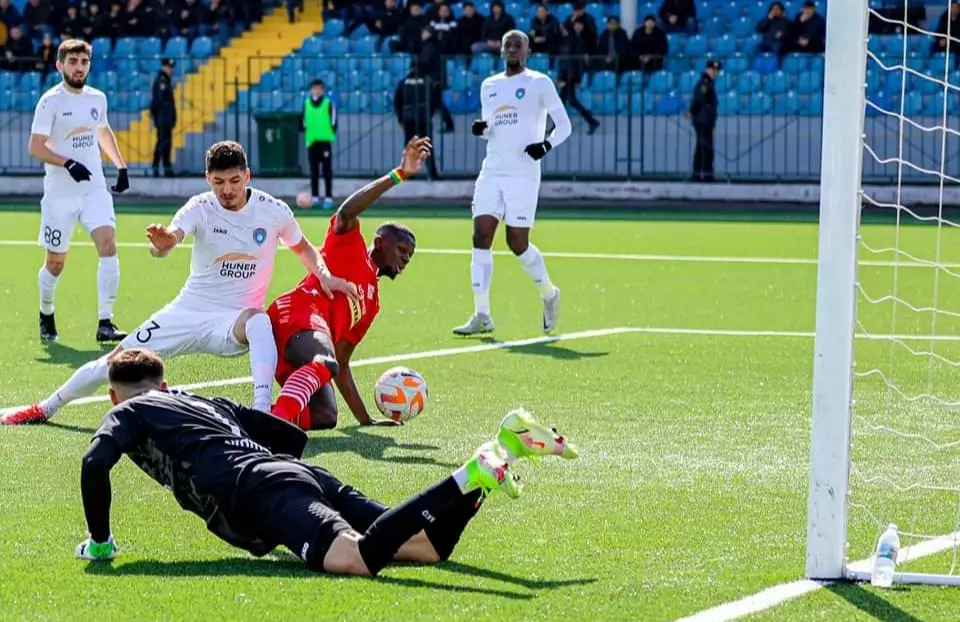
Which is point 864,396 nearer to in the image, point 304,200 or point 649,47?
point 304,200

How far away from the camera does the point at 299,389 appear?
28.9 feet

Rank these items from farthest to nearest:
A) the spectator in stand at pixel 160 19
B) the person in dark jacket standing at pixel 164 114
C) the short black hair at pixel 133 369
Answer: the spectator in stand at pixel 160 19, the person in dark jacket standing at pixel 164 114, the short black hair at pixel 133 369

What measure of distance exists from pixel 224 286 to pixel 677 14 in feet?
76.4

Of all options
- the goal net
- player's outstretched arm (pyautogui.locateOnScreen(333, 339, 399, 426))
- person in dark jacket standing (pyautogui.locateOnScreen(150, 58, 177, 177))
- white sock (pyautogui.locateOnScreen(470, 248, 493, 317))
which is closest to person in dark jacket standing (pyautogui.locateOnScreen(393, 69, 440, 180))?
person in dark jacket standing (pyautogui.locateOnScreen(150, 58, 177, 177))

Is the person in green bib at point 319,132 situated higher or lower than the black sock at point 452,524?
higher

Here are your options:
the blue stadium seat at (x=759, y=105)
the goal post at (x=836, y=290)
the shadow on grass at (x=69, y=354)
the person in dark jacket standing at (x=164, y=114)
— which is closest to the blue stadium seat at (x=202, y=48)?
the person in dark jacket standing at (x=164, y=114)

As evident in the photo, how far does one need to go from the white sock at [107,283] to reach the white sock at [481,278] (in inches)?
118

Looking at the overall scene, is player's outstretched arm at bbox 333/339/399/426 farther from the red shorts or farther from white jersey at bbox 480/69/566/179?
white jersey at bbox 480/69/566/179

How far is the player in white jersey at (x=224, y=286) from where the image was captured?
9.39 m

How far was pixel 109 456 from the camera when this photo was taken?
625 cm

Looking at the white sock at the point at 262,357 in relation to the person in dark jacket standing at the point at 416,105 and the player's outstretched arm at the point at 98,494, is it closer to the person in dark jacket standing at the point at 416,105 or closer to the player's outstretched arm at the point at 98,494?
the player's outstretched arm at the point at 98,494

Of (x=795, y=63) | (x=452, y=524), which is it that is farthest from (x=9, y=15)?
(x=452, y=524)

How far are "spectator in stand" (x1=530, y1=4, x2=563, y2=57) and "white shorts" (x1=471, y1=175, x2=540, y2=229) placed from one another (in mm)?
16191

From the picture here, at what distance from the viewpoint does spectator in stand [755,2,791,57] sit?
2997 cm
